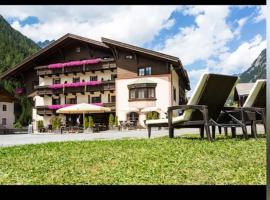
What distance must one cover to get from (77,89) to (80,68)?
1.92m

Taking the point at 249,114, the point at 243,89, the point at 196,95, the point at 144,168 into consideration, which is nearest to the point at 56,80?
the point at 243,89

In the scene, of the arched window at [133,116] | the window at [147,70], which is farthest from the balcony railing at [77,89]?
the window at [147,70]

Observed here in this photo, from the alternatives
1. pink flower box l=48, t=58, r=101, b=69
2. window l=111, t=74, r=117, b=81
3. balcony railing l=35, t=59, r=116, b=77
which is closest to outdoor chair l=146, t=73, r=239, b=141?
balcony railing l=35, t=59, r=116, b=77

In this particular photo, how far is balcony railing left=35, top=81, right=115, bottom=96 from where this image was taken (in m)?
35.6

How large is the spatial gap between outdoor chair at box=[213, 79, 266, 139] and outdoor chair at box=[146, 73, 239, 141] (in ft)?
0.91

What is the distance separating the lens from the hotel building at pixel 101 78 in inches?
1332

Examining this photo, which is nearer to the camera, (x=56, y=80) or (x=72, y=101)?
(x=72, y=101)

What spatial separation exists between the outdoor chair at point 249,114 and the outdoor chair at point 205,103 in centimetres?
28

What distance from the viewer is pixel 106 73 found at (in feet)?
120

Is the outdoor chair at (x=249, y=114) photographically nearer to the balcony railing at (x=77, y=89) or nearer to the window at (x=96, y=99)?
the balcony railing at (x=77, y=89)

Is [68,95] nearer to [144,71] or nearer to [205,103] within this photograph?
[144,71]

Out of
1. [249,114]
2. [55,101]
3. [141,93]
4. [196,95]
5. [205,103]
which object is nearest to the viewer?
[196,95]

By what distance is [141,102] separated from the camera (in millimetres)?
34312

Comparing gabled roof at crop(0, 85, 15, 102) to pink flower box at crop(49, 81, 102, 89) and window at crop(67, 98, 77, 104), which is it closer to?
pink flower box at crop(49, 81, 102, 89)
